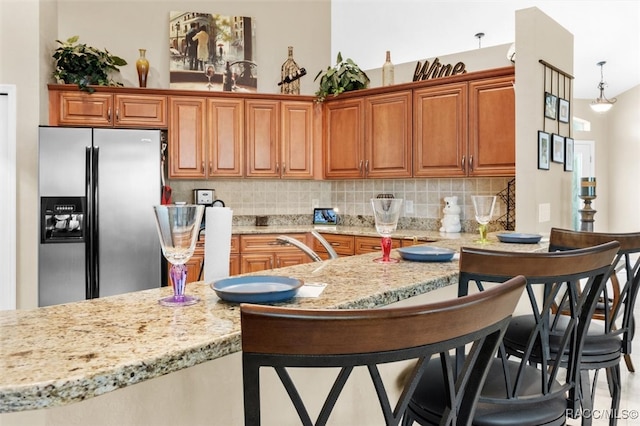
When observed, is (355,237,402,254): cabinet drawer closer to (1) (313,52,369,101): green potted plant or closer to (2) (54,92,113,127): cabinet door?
(1) (313,52,369,101): green potted plant

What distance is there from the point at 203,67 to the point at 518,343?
3.96 metres

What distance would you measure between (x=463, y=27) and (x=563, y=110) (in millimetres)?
2407

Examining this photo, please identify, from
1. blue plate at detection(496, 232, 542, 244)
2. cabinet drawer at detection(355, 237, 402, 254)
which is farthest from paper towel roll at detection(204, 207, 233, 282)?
cabinet drawer at detection(355, 237, 402, 254)

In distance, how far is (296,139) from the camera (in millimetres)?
4703

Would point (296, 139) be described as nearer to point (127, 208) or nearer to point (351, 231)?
point (351, 231)

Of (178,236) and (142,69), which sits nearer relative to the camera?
(178,236)

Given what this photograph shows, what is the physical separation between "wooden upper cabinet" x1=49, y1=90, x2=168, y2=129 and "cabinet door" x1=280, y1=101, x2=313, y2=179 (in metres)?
1.13

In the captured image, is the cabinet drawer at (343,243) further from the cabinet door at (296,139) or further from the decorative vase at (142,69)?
the decorative vase at (142,69)

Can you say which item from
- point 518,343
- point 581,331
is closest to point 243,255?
point 518,343

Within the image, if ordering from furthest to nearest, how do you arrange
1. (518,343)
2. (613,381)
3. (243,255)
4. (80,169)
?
(243,255), (80,169), (613,381), (518,343)

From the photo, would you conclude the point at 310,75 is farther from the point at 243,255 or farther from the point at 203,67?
the point at 243,255

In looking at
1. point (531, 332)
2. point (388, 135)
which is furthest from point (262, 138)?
point (531, 332)

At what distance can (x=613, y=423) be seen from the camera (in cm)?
181

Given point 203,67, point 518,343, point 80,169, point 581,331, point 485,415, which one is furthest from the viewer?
point 203,67
